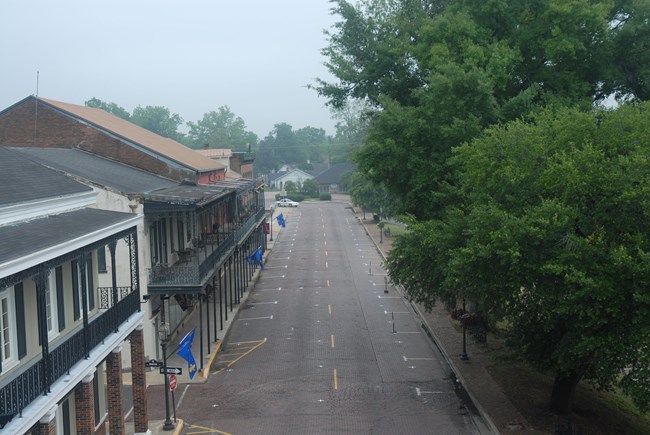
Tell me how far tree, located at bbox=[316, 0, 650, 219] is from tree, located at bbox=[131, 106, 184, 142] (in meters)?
162

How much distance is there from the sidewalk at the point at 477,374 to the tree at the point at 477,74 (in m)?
5.37

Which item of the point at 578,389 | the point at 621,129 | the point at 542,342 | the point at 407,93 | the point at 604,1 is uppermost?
the point at 604,1

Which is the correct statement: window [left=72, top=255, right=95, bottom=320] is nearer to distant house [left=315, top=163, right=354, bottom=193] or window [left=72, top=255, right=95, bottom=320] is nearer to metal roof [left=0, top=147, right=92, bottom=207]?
metal roof [left=0, top=147, right=92, bottom=207]

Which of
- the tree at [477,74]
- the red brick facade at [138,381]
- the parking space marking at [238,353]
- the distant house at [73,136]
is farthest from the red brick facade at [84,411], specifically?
the distant house at [73,136]

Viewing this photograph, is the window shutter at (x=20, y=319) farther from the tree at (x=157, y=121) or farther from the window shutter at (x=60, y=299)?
the tree at (x=157, y=121)

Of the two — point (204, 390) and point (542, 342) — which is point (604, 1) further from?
point (204, 390)

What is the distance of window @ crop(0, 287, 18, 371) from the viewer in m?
13.1

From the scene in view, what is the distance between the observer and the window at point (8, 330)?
13.1 meters

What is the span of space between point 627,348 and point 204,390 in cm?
1328

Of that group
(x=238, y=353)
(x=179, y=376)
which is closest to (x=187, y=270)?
(x=179, y=376)

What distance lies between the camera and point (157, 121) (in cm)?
18962

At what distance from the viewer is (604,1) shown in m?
29.5

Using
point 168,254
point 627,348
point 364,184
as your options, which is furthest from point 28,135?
point 364,184

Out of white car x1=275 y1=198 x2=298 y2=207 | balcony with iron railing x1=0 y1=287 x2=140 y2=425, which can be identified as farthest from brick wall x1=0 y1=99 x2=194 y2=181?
white car x1=275 y1=198 x2=298 y2=207
